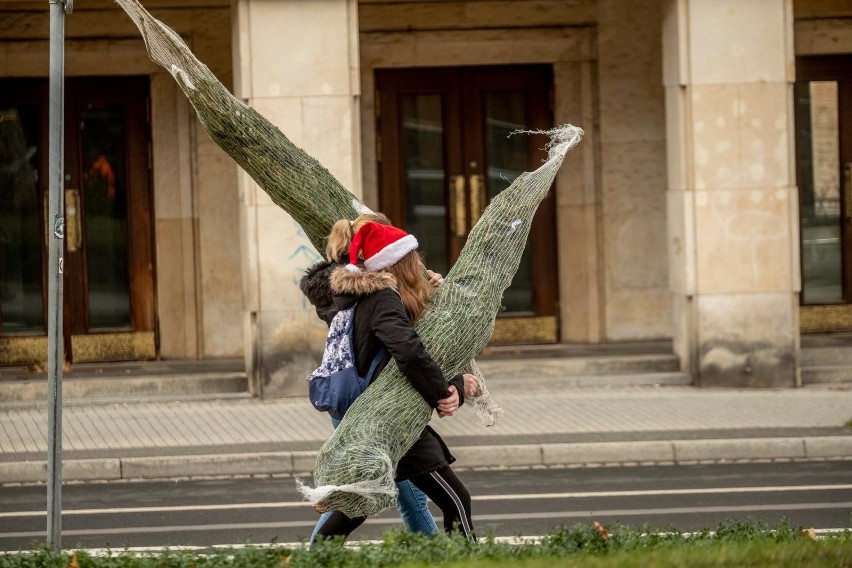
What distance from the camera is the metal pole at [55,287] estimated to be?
7.07 meters

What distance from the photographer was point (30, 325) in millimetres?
16266

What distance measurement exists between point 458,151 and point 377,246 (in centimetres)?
1046

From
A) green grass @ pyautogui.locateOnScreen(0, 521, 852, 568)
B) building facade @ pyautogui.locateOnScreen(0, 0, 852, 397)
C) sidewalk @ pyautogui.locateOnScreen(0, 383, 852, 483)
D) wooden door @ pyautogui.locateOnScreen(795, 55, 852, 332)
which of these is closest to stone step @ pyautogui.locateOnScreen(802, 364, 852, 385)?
sidewalk @ pyautogui.locateOnScreen(0, 383, 852, 483)

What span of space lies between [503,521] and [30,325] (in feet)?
27.5

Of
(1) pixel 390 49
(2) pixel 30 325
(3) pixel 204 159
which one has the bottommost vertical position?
(2) pixel 30 325

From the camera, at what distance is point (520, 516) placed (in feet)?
30.9

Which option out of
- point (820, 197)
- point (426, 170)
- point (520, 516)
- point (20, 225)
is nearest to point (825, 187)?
point (820, 197)

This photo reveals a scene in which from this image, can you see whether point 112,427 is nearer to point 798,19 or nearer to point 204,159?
point 204,159

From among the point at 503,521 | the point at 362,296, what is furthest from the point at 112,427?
the point at 362,296

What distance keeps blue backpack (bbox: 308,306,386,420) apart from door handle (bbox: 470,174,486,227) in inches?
403

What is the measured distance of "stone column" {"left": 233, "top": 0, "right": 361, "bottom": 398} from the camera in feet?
47.2

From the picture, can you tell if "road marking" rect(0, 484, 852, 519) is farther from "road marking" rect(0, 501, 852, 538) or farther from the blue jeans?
the blue jeans

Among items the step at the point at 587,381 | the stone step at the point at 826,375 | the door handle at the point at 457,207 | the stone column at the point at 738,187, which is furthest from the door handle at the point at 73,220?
the stone step at the point at 826,375

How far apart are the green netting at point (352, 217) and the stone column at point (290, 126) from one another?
25.9ft
